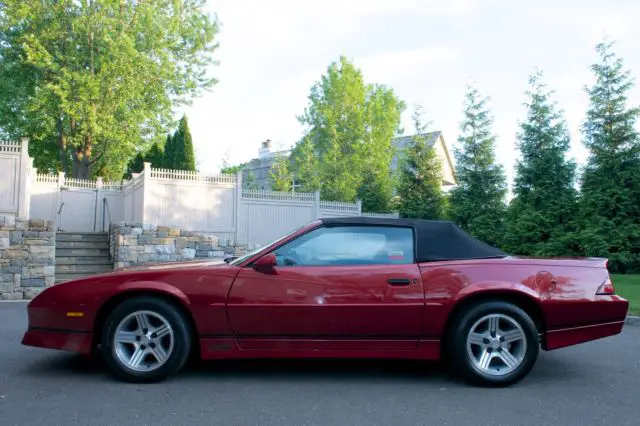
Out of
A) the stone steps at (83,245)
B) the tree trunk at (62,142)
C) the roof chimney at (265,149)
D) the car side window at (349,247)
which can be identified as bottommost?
the stone steps at (83,245)

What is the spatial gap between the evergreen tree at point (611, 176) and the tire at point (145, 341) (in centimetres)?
1464

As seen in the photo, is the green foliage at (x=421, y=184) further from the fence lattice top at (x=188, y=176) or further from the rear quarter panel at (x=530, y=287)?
the rear quarter panel at (x=530, y=287)

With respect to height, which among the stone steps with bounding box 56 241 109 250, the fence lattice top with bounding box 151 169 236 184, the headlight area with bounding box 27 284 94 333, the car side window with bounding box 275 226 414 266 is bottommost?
the headlight area with bounding box 27 284 94 333

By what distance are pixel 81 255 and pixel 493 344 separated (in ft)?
43.1

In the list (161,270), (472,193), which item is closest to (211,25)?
(472,193)

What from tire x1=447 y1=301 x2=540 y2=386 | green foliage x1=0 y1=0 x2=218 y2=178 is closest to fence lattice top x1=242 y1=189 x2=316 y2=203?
green foliage x1=0 y1=0 x2=218 y2=178

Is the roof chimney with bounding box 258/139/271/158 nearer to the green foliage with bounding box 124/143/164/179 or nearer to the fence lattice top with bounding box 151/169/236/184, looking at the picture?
the green foliage with bounding box 124/143/164/179

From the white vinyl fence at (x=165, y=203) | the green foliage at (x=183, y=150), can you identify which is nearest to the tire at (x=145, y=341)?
the white vinyl fence at (x=165, y=203)

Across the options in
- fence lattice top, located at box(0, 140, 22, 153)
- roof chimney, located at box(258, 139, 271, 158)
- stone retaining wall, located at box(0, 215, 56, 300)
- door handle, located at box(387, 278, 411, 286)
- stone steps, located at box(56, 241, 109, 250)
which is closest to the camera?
door handle, located at box(387, 278, 411, 286)

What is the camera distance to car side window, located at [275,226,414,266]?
4.83 metres

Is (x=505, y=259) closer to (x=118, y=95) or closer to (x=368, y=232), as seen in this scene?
(x=368, y=232)

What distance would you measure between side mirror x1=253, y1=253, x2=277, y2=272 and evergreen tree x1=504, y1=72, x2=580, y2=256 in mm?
14754

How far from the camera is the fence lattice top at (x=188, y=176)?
55.2ft

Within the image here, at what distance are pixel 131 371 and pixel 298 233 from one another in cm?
180
